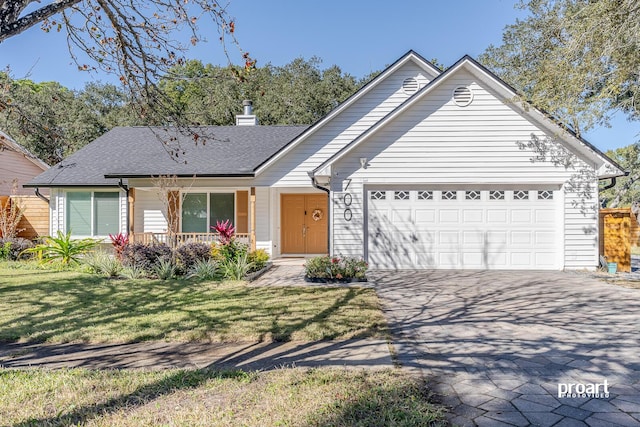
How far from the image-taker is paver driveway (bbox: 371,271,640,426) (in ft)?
9.80

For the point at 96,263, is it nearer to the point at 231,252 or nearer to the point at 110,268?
the point at 110,268

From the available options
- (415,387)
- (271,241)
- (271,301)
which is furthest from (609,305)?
(271,241)

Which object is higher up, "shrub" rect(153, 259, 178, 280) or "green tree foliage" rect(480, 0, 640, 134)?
"green tree foliage" rect(480, 0, 640, 134)

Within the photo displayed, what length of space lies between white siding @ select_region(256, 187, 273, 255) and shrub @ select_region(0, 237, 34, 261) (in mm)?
7728

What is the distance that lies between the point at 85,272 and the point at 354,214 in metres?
7.43

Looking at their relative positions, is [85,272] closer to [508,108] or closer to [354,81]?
[508,108]

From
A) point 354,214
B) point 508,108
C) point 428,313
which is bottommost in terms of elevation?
point 428,313

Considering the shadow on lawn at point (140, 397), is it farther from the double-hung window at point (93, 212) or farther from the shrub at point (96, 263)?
the double-hung window at point (93, 212)

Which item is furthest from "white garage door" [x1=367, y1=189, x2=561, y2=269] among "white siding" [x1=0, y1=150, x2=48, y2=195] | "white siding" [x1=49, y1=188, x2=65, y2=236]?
"white siding" [x1=0, y1=150, x2=48, y2=195]

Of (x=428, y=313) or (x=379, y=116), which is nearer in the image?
(x=428, y=313)

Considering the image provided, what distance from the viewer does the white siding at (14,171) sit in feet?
60.1

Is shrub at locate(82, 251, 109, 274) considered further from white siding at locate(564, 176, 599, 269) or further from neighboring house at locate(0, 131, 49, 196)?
white siding at locate(564, 176, 599, 269)

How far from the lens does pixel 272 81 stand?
29.5 metres

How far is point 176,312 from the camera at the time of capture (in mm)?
6039
